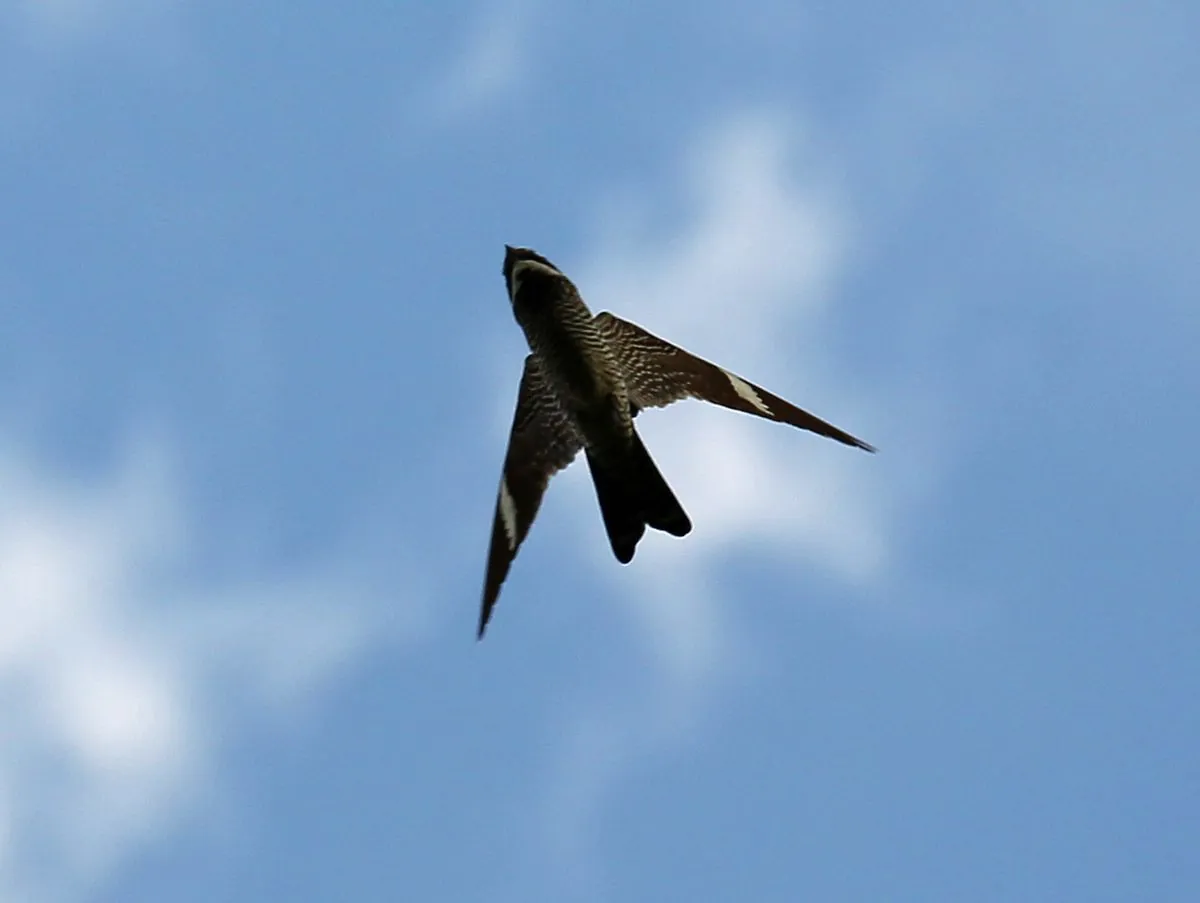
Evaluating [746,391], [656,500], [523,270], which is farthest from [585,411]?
[746,391]

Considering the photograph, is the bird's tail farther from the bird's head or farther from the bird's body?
the bird's head

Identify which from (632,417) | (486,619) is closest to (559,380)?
(632,417)

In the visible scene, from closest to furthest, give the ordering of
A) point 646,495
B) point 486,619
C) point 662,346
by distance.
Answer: point 486,619
point 646,495
point 662,346

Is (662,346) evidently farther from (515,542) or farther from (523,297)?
(515,542)

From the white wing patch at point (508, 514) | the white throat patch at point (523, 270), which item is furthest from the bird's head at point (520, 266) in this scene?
the white wing patch at point (508, 514)

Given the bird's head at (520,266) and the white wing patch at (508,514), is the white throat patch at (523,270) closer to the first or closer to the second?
the bird's head at (520,266)

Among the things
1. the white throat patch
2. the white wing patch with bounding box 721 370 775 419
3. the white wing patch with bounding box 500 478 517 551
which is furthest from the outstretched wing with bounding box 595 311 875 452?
the white wing patch with bounding box 500 478 517 551

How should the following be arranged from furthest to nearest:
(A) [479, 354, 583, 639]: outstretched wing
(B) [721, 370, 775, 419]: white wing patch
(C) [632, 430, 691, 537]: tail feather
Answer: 1. (B) [721, 370, 775, 419]: white wing patch
2. (A) [479, 354, 583, 639]: outstretched wing
3. (C) [632, 430, 691, 537]: tail feather
